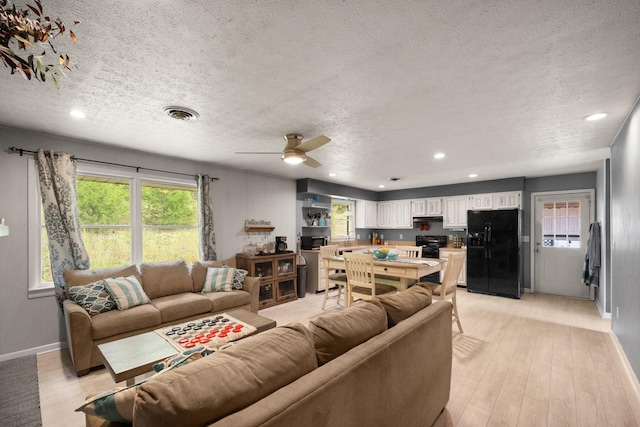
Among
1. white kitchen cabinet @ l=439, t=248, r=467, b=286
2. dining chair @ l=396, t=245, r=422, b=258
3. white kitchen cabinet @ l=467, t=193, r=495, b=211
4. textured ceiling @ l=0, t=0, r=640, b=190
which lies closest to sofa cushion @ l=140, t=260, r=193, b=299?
textured ceiling @ l=0, t=0, r=640, b=190

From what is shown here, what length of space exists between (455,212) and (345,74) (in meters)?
5.79

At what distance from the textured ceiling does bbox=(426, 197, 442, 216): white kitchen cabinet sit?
343cm

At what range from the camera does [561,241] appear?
584 cm

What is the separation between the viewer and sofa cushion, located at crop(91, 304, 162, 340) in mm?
2910

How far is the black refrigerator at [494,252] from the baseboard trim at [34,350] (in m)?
6.82

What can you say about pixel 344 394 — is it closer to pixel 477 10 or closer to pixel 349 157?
pixel 477 10

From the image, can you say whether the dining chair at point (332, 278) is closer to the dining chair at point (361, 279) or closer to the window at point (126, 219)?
the dining chair at point (361, 279)

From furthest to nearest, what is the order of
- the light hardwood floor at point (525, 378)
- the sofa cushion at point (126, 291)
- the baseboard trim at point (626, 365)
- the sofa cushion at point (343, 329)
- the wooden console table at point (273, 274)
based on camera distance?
the wooden console table at point (273, 274), the sofa cushion at point (126, 291), the baseboard trim at point (626, 365), the light hardwood floor at point (525, 378), the sofa cushion at point (343, 329)

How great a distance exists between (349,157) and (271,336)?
3.44 meters

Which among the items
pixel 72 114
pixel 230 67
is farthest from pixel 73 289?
pixel 230 67

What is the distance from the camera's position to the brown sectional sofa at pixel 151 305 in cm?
283

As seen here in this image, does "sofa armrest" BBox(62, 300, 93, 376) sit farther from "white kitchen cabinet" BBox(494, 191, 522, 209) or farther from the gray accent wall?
"white kitchen cabinet" BBox(494, 191, 522, 209)

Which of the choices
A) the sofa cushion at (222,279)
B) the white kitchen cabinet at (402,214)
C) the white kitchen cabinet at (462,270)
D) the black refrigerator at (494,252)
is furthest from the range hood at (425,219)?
the sofa cushion at (222,279)

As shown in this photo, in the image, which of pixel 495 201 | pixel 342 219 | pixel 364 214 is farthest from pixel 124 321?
pixel 495 201
